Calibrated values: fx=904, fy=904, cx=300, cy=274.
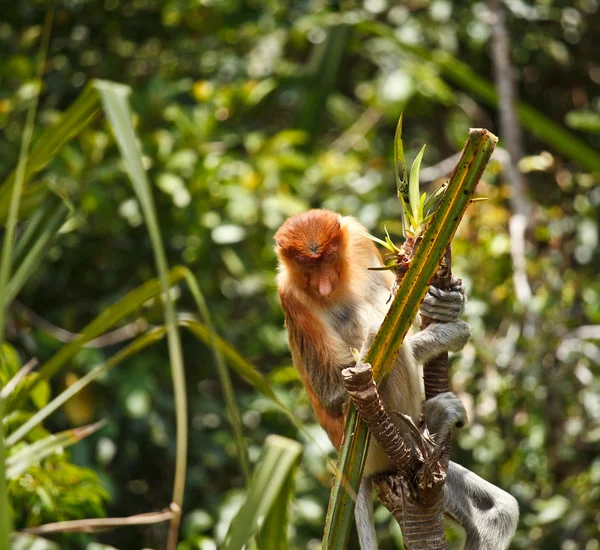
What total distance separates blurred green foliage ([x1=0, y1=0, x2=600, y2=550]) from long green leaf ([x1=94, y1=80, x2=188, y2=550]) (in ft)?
8.50

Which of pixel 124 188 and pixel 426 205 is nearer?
pixel 426 205

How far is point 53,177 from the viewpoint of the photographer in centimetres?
499

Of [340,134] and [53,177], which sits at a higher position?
[53,177]

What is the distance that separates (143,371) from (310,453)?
1018 mm

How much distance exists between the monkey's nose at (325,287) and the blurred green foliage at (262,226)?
1.58m

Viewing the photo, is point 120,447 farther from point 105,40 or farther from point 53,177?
point 105,40

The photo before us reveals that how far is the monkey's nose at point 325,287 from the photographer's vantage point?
296 cm

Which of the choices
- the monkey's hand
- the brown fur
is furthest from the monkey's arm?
the monkey's hand

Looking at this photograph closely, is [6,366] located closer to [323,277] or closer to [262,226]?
→ [323,277]

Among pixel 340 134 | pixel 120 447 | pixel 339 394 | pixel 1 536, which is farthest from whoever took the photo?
pixel 340 134

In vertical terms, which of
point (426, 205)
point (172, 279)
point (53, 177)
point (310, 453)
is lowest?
point (310, 453)

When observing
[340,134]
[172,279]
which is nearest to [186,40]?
[340,134]

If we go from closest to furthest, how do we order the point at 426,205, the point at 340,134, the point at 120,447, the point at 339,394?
the point at 426,205 → the point at 339,394 → the point at 120,447 → the point at 340,134

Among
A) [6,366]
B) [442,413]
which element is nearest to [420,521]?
[442,413]
